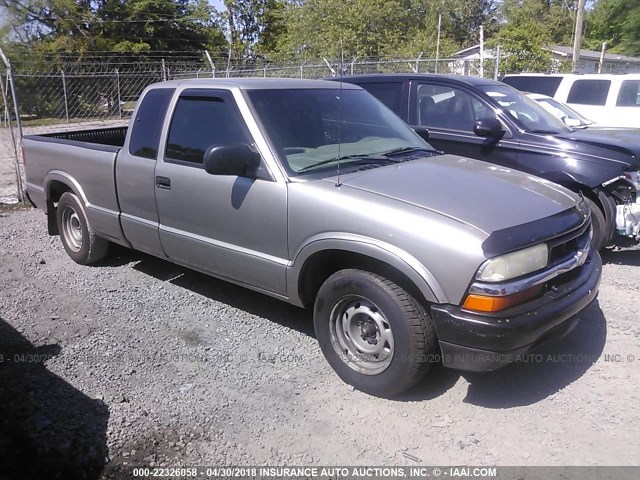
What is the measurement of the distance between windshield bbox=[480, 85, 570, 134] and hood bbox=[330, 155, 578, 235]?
256cm

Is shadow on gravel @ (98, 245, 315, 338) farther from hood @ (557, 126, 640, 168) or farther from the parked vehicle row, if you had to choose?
hood @ (557, 126, 640, 168)

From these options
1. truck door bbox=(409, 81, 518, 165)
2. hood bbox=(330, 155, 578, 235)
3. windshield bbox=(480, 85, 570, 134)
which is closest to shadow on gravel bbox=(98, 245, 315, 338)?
hood bbox=(330, 155, 578, 235)

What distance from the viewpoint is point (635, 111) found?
11492 mm

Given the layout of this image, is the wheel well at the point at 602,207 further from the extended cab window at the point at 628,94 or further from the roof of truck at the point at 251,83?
the extended cab window at the point at 628,94

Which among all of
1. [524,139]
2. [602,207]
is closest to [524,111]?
[524,139]

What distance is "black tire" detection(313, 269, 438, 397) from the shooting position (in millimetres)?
3213

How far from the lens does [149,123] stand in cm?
476

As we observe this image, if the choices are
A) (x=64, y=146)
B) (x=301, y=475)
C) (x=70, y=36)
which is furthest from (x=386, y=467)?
(x=70, y=36)

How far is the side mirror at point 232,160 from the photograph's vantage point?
365 cm

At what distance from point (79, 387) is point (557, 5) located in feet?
235

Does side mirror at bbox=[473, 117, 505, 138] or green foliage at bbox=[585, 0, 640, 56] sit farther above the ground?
green foliage at bbox=[585, 0, 640, 56]

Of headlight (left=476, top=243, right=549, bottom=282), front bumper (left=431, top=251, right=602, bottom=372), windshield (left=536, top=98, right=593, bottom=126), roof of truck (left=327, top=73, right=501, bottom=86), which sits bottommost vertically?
front bumper (left=431, top=251, right=602, bottom=372)

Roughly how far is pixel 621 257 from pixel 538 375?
316 centimetres

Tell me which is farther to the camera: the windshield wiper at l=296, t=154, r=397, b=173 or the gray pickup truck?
the windshield wiper at l=296, t=154, r=397, b=173
